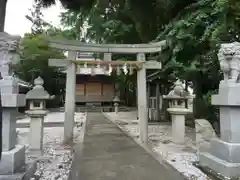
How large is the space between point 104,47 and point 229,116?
543 centimetres

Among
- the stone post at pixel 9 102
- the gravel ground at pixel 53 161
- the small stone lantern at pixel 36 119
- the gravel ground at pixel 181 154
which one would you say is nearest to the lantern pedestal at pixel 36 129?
the small stone lantern at pixel 36 119

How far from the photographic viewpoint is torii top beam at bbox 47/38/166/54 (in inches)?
334

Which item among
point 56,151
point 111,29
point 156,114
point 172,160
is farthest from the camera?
point 156,114

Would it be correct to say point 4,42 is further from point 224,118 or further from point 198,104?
point 198,104

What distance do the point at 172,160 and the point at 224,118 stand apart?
7.06 feet

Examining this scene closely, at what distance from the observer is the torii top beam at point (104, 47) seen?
8484 mm

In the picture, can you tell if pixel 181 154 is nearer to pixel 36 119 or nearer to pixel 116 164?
pixel 116 164

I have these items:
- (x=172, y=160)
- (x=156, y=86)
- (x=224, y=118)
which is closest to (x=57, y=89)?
(x=156, y=86)

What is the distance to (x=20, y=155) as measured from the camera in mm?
4355

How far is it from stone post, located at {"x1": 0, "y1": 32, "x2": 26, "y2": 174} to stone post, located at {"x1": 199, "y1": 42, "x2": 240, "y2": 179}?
10.5 feet

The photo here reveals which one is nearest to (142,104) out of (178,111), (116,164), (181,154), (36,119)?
(178,111)

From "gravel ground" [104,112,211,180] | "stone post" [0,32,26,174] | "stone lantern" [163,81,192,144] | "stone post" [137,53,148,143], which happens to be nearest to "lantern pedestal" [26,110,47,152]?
"stone post" [0,32,26,174]

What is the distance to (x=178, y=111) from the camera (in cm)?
844

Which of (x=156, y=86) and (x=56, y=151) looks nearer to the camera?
(x=56, y=151)
